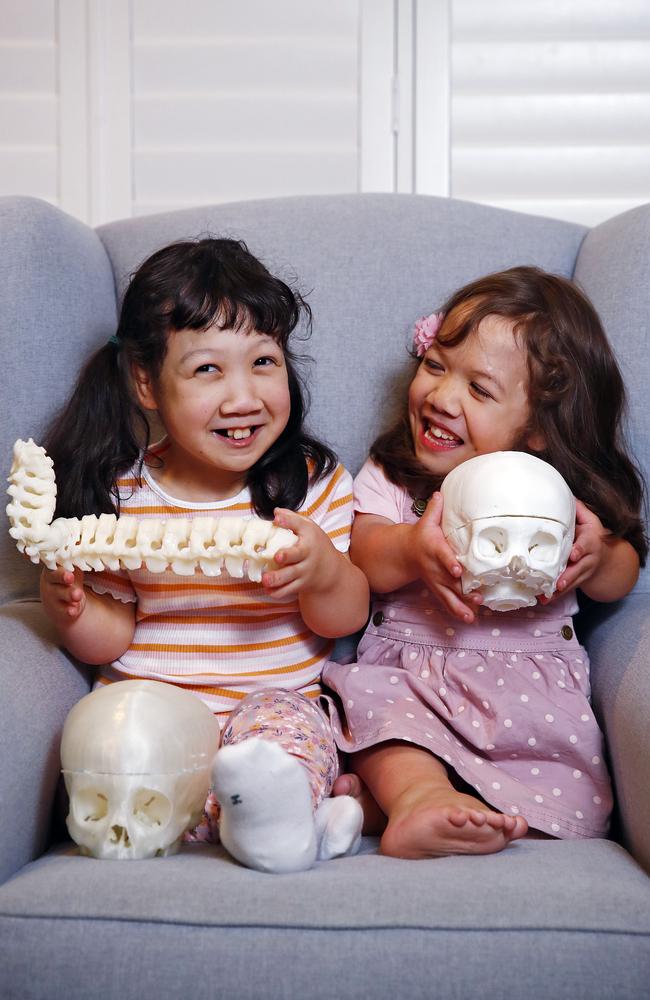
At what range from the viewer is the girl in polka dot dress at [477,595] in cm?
129

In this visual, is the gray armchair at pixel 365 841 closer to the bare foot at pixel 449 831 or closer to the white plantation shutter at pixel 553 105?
the bare foot at pixel 449 831

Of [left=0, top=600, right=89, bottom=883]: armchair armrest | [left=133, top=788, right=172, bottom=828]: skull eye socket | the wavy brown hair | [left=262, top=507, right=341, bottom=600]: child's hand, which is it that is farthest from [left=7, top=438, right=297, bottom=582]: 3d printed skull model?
the wavy brown hair

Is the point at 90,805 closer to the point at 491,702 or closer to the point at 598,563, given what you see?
the point at 491,702

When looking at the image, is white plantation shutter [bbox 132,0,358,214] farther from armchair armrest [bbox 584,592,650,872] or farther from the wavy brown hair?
armchair armrest [bbox 584,592,650,872]

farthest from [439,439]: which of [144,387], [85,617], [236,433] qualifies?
[85,617]

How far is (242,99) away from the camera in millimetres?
2221

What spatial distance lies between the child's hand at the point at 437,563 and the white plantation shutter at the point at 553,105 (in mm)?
1179

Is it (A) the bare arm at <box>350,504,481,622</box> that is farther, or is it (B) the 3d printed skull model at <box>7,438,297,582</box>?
(A) the bare arm at <box>350,504,481,622</box>

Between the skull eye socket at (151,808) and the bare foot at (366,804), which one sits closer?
the skull eye socket at (151,808)

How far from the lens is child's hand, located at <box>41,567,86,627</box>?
1242mm

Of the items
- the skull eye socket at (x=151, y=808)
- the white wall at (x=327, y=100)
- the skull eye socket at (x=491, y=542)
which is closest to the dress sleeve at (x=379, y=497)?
the skull eye socket at (x=491, y=542)

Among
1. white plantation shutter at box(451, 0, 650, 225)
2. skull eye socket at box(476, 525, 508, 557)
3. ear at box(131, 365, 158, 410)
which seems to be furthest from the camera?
white plantation shutter at box(451, 0, 650, 225)

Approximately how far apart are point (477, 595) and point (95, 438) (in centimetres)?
55

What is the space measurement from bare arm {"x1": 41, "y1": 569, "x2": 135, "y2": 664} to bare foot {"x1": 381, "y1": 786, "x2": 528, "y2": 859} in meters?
0.46
